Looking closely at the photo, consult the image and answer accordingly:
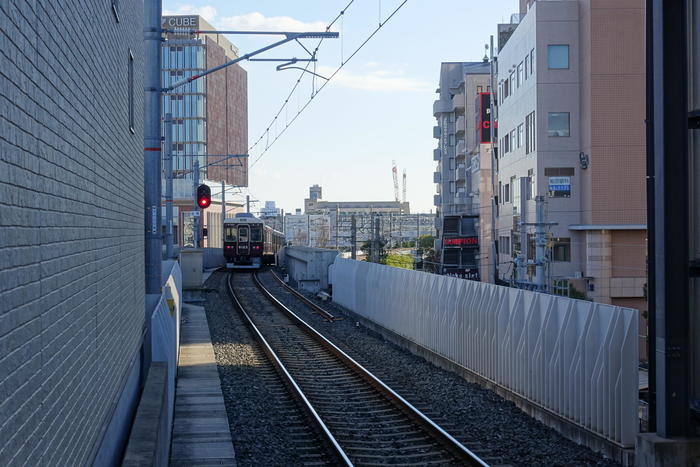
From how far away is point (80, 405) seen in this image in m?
4.29

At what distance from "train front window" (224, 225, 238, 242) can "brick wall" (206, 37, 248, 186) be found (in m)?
36.6

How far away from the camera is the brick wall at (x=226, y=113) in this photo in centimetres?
8931

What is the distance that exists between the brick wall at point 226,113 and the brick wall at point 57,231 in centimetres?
7864

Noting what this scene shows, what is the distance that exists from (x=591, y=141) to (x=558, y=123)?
1.54 metres

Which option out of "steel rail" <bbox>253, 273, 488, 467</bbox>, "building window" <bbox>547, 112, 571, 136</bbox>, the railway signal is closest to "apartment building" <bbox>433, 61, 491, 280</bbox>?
"building window" <bbox>547, 112, 571, 136</bbox>

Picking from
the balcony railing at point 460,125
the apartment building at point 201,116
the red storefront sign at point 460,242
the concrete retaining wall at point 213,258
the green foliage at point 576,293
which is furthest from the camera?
the apartment building at point 201,116

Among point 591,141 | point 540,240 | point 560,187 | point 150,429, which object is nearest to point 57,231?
point 150,429

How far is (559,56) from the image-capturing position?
28.7 m

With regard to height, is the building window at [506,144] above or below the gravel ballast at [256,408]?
above

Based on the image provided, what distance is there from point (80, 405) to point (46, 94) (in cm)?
169

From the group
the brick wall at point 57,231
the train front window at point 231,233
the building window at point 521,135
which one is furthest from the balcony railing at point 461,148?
the brick wall at point 57,231

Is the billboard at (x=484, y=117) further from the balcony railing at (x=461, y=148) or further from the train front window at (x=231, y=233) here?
the train front window at (x=231, y=233)

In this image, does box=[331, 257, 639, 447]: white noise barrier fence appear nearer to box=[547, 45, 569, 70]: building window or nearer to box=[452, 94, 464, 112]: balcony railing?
box=[547, 45, 569, 70]: building window

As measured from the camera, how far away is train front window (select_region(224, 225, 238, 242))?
47569mm
